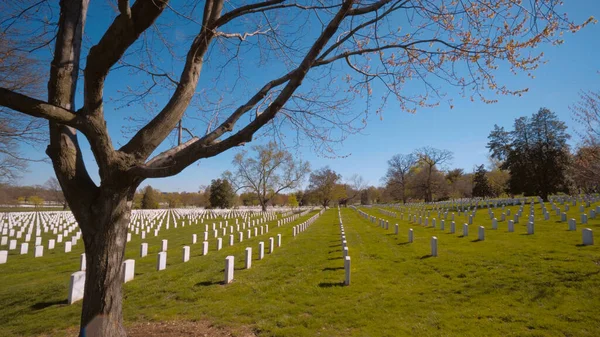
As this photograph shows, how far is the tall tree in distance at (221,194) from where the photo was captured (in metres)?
65.0

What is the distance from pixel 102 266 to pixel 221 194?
2495 inches

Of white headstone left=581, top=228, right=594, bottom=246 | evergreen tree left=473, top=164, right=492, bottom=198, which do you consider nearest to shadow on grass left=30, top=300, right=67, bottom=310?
white headstone left=581, top=228, right=594, bottom=246

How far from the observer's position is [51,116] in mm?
2957

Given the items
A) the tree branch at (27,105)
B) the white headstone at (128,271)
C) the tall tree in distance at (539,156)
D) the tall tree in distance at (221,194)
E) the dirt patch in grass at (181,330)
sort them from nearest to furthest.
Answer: the tree branch at (27,105)
the dirt patch in grass at (181,330)
the white headstone at (128,271)
the tall tree in distance at (539,156)
the tall tree in distance at (221,194)

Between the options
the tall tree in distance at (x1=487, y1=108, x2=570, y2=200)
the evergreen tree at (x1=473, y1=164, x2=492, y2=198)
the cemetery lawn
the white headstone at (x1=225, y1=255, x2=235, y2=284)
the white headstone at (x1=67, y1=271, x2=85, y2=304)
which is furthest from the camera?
the evergreen tree at (x1=473, y1=164, x2=492, y2=198)

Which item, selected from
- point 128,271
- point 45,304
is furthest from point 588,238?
point 45,304

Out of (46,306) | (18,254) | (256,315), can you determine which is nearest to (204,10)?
(256,315)

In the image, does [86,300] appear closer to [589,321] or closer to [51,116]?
[51,116]

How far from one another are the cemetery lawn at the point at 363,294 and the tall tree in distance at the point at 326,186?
59463 mm

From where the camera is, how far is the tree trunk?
3.54 meters

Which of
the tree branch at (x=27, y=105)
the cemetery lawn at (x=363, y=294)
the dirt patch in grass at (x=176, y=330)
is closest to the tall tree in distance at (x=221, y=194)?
the cemetery lawn at (x=363, y=294)

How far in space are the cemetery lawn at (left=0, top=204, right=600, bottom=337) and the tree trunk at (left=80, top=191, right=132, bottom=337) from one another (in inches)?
74.1

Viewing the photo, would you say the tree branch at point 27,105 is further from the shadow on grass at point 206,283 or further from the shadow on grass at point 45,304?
the shadow on grass at point 206,283

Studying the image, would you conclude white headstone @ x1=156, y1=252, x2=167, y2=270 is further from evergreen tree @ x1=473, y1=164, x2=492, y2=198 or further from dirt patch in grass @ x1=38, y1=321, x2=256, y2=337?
evergreen tree @ x1=473, y1=164, x2=492, y2=198
